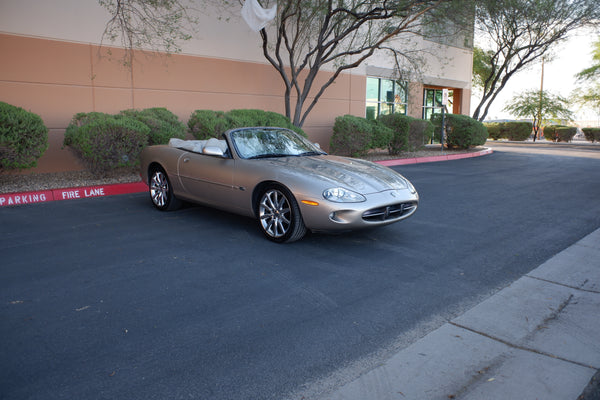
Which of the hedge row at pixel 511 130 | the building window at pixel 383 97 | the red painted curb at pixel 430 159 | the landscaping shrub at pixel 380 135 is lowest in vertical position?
the red painted curb at pixel 430 159

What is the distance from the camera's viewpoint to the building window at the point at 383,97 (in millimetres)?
20611

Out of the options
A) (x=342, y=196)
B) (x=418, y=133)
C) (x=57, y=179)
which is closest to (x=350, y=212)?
(x=342, y=196)

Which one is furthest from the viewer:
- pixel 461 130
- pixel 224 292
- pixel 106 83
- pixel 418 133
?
pixel 461 130

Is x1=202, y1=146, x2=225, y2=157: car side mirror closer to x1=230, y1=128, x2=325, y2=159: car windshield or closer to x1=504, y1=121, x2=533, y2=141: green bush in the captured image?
x1=230, y1=128, x2=325, y2=159: car windshield

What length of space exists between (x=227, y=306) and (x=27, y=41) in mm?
10018

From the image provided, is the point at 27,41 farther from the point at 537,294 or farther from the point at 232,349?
the point at 537,294

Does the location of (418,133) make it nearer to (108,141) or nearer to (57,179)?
(108,141)

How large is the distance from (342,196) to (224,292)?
5.76ft

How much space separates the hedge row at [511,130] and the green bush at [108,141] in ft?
102

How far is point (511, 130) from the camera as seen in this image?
116 ft

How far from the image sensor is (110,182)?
973cm

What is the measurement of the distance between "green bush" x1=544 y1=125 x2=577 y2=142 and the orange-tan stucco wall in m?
25.9

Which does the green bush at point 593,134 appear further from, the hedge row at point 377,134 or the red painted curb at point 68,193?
the red painted curb at point 68,193

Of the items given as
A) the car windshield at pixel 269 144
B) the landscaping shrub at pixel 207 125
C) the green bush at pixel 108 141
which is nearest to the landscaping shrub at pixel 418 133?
the landscaping shrub at pixel 207 125
